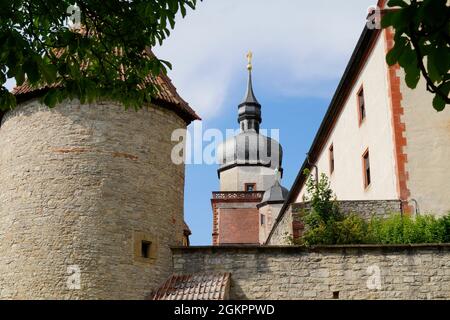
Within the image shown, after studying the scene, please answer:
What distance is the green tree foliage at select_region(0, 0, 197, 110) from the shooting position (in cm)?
765

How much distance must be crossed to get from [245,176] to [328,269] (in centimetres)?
4721

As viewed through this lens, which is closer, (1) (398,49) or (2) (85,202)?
(1) (398,49)

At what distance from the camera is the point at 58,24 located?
8.09 meters

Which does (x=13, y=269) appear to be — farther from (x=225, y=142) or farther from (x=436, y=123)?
(x=225, y=142)

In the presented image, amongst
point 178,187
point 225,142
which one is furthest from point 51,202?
point 225,142

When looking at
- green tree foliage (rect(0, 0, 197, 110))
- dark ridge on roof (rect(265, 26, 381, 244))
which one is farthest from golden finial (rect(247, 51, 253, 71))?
green tree foliage (rect(0, 0, 197, 110))

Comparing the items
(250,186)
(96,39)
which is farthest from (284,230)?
(250,186)

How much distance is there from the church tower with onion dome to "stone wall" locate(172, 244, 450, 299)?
1594 inches

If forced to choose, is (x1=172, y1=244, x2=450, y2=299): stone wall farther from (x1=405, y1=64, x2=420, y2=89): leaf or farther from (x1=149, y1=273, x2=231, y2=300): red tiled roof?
(x1=405, y1=64, x2=420, y2=89): leaf

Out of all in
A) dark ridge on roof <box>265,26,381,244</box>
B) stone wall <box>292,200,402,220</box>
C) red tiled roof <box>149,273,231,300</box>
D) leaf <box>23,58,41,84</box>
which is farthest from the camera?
dark ridge on roof <box>265,26,381,244</box>

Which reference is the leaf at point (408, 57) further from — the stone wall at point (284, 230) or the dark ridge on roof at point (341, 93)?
the dark ridge on roof at point (341, 93)

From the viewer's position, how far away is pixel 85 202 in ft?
49.9

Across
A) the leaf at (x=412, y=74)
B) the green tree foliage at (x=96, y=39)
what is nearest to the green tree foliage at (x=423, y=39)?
the leaf at (x=412, y=74)

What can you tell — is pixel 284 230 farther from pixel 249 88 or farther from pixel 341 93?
pixel 249 88
